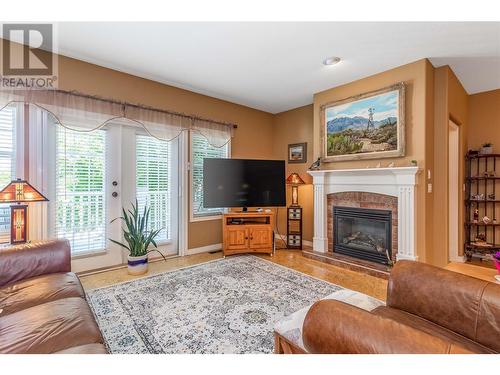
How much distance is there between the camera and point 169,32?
236 cm

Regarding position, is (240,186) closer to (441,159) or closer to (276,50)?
(276,50)

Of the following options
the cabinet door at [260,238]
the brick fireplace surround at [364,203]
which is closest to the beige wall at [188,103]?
the cabinet door at [260,238]

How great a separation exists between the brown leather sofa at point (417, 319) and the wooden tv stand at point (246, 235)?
245cm

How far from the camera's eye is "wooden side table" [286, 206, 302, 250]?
4203mm

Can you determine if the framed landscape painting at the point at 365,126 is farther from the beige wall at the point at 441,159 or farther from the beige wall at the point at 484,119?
the beige wall at the point at 484,119

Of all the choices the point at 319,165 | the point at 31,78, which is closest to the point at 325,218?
the point at 319,165

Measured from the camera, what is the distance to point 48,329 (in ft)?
3.88

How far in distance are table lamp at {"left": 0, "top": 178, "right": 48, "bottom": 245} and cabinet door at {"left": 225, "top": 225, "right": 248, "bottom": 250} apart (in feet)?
7.47

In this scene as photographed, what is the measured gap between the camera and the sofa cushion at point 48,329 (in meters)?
1.08

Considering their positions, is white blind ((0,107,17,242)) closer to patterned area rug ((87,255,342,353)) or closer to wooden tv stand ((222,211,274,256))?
patterned area rug ((87,255,342,353))

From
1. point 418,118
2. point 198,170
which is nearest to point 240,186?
point 198,170

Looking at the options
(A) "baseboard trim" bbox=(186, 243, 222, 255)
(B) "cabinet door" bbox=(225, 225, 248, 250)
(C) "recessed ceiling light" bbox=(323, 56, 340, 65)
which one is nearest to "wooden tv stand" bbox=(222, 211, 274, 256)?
(B) "cabinet door" bbox=(225, 225, 248, 250)
